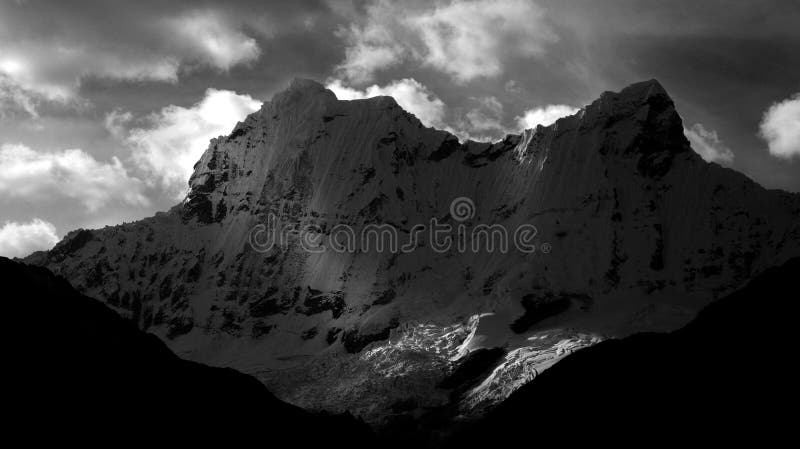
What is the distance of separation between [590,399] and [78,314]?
28.4m

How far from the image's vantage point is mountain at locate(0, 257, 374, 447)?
48094mm

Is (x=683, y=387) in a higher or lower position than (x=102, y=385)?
higher

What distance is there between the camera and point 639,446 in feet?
154

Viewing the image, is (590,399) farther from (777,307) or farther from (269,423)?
(269,423)

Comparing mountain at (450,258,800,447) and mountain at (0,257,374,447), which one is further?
mountain at (0,257,374,447)

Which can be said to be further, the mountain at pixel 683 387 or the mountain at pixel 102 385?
the mountain at pixel 102 385

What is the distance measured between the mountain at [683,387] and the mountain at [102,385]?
1371 cm

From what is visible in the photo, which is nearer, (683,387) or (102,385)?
(683,387)

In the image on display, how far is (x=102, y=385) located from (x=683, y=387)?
95.2ft

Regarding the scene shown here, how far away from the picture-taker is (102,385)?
52.3 metres

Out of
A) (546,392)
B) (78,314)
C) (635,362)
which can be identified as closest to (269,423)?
(78,314)

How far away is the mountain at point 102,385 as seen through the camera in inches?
1893

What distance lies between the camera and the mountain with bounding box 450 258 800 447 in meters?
44.5

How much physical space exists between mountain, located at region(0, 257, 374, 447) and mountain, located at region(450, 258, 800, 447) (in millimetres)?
13709
